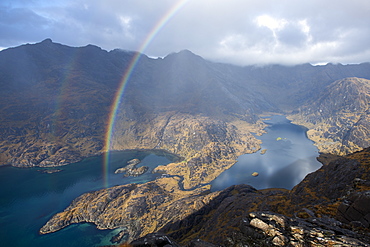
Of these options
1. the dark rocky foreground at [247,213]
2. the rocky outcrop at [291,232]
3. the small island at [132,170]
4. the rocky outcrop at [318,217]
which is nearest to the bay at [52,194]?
the small island at [132,170]

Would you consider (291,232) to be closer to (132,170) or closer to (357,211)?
(357,211)

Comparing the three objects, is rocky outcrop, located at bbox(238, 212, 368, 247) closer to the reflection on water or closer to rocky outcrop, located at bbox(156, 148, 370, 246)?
rocky outcrop, located at bbox(156, 148, 370, 246)

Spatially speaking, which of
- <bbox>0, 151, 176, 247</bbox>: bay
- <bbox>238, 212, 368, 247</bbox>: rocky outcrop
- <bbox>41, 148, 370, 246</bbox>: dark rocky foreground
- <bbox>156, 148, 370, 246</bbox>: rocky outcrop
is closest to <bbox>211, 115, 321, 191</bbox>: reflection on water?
<bbox>41, 148, 370, 246</bbox>: dark rocky foreground

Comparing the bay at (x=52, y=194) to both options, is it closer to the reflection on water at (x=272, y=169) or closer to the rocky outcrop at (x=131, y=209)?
the rocky outcrop at (x=131, y=209)

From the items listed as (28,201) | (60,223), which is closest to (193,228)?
(60,223)

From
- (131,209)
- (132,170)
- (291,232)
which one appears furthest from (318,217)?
(132,170)

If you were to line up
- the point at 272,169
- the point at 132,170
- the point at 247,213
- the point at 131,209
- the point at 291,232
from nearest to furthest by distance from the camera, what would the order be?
the point at 291,232 → the point at 247,213 → the point at 131,209 → the point at 272,169 → the point at 132,170
